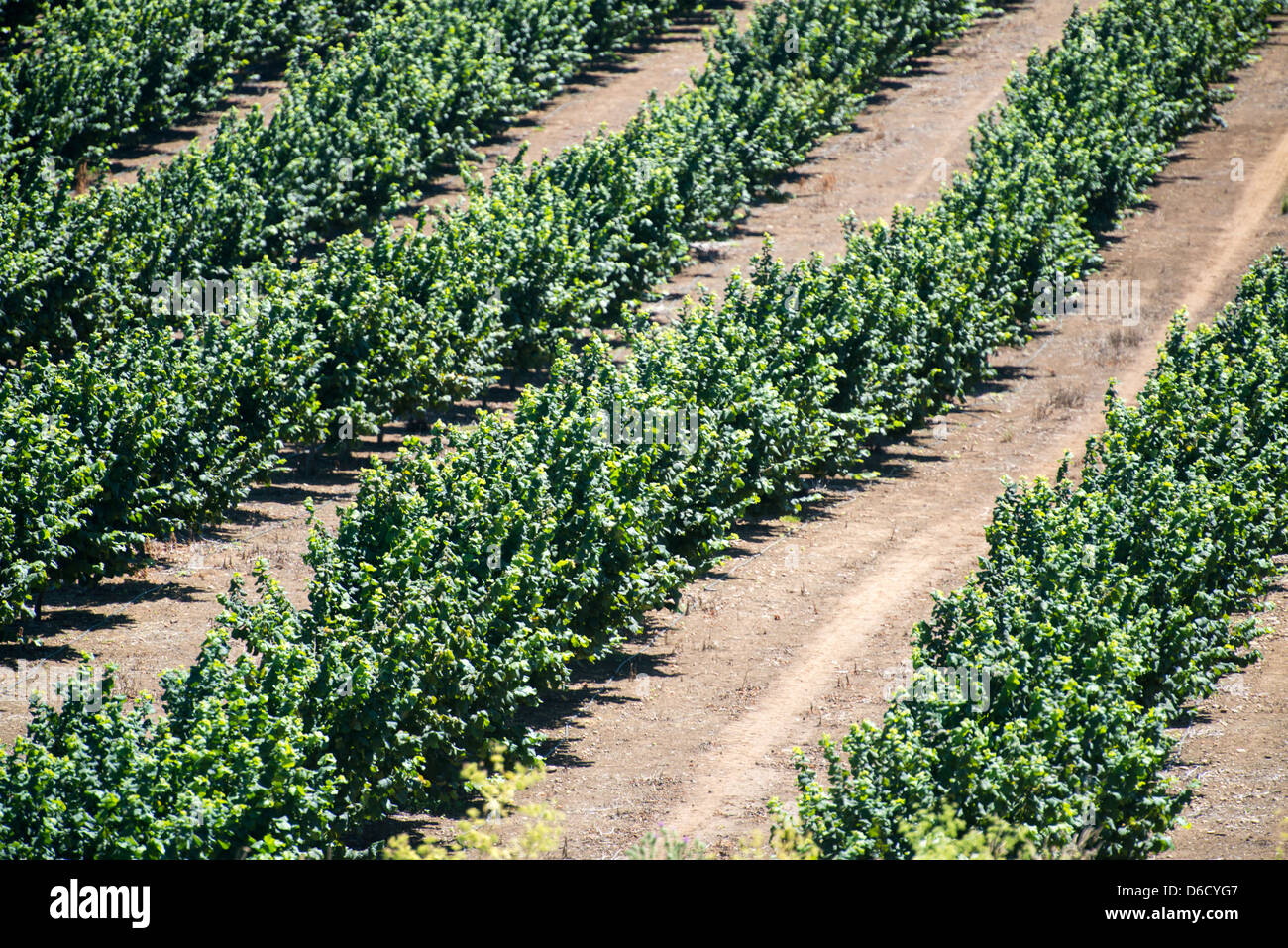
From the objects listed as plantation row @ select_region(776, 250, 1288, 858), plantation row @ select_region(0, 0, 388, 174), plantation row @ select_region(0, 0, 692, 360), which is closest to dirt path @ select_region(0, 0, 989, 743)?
plantation row @ select_region(0, 0, 692, 360)

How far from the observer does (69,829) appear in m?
9.10

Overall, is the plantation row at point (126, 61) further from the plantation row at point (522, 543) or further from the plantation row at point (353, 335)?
the plantation row at point (522, 543)

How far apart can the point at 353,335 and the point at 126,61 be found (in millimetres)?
12445

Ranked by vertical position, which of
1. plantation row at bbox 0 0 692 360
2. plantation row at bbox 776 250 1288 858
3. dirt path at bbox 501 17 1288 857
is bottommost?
dirt path at bbox 501 17 1288 857

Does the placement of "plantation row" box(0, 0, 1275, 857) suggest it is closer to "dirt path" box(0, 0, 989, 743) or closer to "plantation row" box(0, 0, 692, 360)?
"dirt path" box(0, 0, 989, 743)

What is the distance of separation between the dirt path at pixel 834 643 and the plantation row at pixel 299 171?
31.3ft

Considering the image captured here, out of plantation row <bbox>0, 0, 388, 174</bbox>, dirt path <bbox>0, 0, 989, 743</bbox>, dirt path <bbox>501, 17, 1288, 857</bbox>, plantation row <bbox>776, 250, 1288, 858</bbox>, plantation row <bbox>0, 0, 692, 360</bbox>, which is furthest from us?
plantation row <bbox>0, 0, 388, 174</bbox>

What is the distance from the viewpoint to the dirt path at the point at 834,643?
42.5 ft

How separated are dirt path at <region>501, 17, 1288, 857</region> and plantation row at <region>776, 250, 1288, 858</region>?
0.76 metres

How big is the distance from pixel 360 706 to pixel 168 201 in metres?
12.7

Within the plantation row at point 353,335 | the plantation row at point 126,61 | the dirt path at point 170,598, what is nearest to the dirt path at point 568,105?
the plantation row at point 126,61

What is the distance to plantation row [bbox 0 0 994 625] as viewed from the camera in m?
14.9

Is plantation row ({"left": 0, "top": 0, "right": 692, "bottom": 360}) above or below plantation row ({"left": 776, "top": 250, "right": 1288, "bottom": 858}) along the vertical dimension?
above

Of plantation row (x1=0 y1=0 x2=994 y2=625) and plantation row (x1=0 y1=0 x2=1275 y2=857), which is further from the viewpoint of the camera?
plantation row (x1=0 y1=0 x2=994 y2=625)
